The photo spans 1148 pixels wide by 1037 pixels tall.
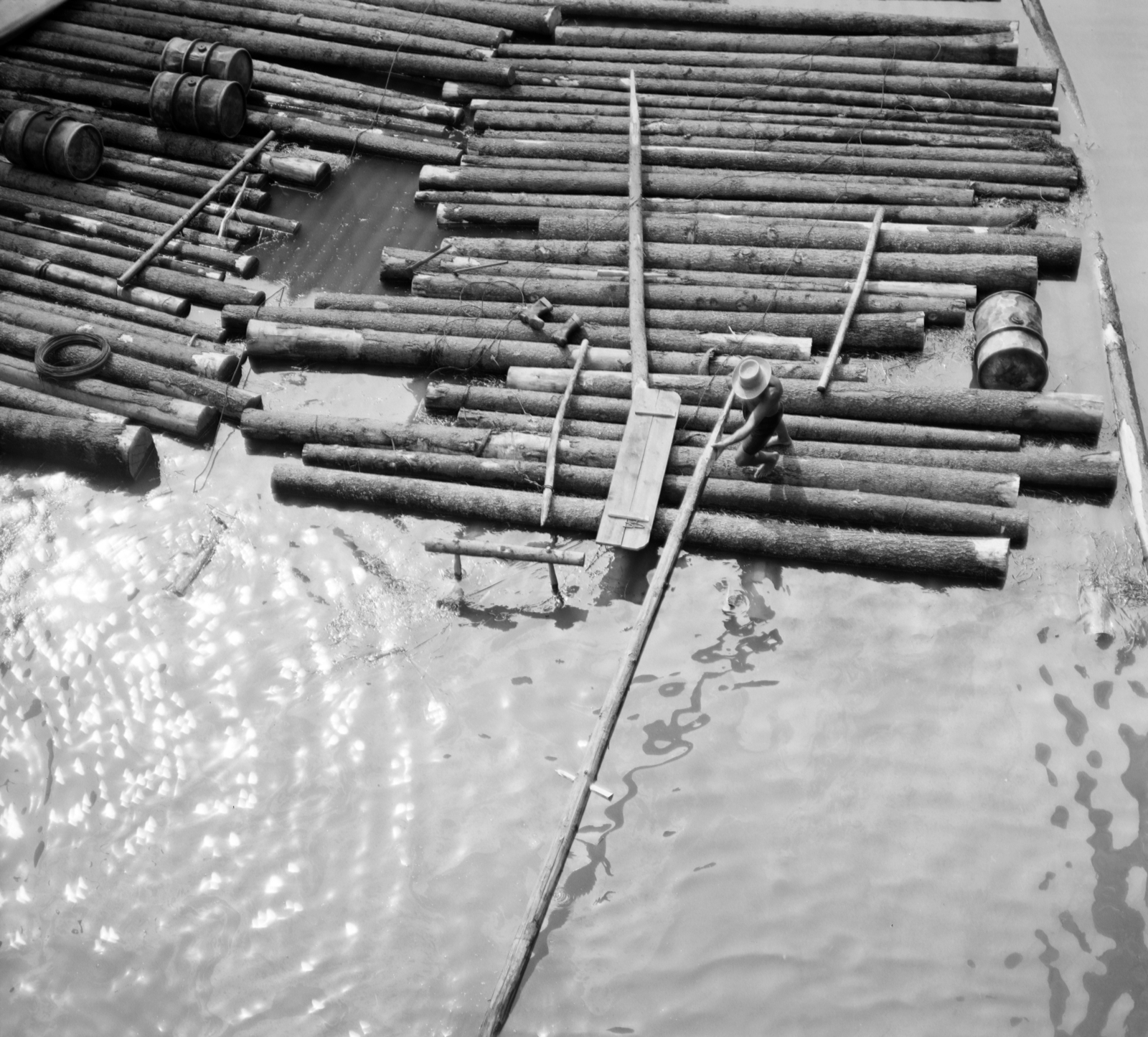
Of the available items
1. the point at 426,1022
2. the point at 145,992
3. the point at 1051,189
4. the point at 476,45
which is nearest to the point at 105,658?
the point at 145,992

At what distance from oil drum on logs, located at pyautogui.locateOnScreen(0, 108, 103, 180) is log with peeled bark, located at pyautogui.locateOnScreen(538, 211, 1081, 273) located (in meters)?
6.15

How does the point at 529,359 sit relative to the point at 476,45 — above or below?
below

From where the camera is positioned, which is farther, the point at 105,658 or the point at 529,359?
the point at 529,359

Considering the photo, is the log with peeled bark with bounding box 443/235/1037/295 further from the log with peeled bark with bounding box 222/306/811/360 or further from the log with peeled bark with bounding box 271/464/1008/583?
the log with peeled bark with bounding box 271/464/1008/583

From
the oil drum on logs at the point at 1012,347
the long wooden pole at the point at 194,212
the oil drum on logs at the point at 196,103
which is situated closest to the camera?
the oil drum on logs at the point at 1012,347

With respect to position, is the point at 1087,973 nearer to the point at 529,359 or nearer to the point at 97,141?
the point at 529,359

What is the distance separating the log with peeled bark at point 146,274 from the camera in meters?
13.1

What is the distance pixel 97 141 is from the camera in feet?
47.8

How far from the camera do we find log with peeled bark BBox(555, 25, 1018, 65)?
47.7ft

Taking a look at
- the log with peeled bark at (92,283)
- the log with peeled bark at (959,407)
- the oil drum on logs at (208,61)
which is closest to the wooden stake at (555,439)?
the log with peeled bark at (959,407)

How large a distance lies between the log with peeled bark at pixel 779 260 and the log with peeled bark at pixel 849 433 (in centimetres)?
208

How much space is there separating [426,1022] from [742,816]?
295 cm

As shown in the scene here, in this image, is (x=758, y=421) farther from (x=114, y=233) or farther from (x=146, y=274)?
(x=114, y=233)

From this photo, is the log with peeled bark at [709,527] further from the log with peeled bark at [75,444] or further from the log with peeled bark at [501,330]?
the log with peeled bark at [501,330]
